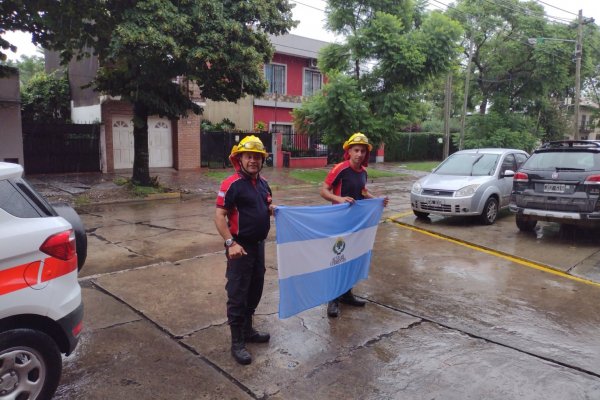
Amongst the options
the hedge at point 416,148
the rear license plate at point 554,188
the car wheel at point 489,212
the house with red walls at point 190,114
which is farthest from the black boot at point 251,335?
the hedge at point 416,148

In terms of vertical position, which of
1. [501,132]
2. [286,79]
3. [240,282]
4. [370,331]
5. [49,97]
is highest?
[286,79]

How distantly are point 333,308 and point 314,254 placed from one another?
83cm

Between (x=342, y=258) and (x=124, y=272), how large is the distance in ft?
10.1

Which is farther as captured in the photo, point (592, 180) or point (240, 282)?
point (592, 180)

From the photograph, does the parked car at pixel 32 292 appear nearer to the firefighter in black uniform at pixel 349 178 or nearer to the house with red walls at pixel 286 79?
the firefighter in black uniform at pixel 349 178

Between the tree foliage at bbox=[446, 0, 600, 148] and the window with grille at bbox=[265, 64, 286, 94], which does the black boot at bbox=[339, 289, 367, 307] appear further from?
the tree foliage at bbox=[446, 0, 600, 148]

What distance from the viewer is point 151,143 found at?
2031cm

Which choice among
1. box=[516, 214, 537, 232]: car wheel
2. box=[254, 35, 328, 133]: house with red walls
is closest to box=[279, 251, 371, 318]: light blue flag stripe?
box=[516, 214, 537, 232]: car wheel

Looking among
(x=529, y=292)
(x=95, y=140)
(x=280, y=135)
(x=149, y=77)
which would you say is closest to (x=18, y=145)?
(x=95, y=140)

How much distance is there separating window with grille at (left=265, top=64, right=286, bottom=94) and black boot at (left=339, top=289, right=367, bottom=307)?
2201 cm

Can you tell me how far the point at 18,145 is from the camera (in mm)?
15344

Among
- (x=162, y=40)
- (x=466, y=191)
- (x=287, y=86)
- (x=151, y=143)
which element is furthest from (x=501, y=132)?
(x=162, y=40)

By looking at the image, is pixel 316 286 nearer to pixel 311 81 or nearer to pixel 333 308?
pixel 333 308

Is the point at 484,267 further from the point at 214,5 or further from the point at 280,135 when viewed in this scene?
the point at 280,135
